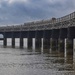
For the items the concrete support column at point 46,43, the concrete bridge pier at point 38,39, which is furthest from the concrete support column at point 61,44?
the concrete bridge pier at point 38,39

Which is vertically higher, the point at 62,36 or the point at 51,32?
the point at 51,32

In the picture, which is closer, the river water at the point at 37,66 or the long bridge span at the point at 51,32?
the river water at the point at 37,66

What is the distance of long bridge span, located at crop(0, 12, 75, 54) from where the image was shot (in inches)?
2534

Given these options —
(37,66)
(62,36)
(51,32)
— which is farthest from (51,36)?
(37,66)

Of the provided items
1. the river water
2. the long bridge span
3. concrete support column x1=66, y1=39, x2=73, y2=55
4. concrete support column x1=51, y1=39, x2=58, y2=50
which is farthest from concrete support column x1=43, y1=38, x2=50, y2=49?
the river water

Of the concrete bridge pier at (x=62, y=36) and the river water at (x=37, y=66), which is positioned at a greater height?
the concrete bridge pier at (x=62, y=36)

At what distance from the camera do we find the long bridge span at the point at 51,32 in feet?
211

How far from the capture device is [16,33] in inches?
4894

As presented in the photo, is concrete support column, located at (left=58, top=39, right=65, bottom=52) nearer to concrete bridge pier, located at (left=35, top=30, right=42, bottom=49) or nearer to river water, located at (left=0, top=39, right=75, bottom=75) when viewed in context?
river water, located at (left=0, top=39, right=75, bottom=75)

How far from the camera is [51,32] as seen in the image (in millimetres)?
91625

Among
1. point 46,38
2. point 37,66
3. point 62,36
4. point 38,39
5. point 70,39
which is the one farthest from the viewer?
point 38,39

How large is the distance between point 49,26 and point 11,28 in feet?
131

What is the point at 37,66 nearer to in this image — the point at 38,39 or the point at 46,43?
the point at 46,43

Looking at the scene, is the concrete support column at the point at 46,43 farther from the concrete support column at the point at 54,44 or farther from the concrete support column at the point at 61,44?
the concrete support column at the point at 61,44
